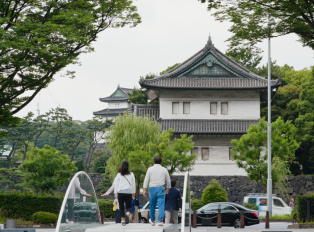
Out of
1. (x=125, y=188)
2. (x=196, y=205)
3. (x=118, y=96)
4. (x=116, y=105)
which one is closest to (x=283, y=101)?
(x=196, y=205)

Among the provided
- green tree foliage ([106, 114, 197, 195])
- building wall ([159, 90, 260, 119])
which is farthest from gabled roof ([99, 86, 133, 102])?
green tree foliage ([106, 114, 197, 195])

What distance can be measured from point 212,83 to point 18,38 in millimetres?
25717

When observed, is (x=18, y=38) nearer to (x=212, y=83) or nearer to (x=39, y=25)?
(x=39, y=25)

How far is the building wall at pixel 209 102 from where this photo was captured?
3869 cm

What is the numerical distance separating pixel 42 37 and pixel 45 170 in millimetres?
24594

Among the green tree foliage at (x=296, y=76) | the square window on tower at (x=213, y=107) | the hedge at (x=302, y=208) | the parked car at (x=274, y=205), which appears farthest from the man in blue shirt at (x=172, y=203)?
the green tree foliage at (x=296, y=76)

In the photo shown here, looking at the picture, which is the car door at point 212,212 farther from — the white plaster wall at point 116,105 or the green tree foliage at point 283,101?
the white plaster wall at point 116,105

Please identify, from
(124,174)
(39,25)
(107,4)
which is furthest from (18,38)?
(124,174)

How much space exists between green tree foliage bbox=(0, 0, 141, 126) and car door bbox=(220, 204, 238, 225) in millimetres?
10923

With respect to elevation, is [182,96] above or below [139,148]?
above

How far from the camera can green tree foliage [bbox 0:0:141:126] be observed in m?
14.8

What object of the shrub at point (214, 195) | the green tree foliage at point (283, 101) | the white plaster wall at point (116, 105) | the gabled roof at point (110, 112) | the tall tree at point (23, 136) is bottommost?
the shrub at point (214, 195)

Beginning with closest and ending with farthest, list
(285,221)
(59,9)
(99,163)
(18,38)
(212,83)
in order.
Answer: (18,38)
(59,9)
(285,221)
(212,83)
(99,163)

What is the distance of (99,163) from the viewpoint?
57438 millimetres
